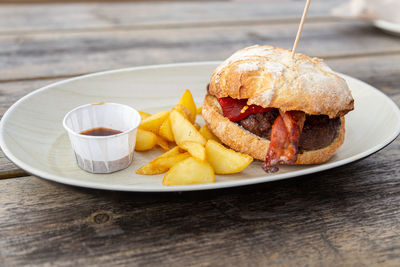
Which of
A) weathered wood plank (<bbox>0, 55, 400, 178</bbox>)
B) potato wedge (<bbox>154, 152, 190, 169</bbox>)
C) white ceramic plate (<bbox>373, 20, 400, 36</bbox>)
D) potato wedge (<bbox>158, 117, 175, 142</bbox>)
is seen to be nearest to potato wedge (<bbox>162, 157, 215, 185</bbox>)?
potato wedge (<bbox>154, 152, 190, 169</bbox>)

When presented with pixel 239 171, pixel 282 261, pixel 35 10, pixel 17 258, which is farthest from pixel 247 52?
pixel 35 10

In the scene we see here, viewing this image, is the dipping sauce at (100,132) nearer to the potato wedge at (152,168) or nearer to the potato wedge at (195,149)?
the potato wedge at (152,168)

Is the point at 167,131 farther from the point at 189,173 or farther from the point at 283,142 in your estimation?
the point at 283,142

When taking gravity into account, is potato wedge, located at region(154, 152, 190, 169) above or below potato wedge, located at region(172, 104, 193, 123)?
below

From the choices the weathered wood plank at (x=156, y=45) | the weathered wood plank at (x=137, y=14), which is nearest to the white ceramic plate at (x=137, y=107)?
the weathered wood plank at (x=156, y=45)

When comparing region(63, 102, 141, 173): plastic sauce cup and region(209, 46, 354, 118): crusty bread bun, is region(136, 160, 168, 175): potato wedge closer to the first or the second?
region(63, 102, 141, 173): plastic sauce cup

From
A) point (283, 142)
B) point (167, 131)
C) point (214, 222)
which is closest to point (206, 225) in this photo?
point (214, 222)
